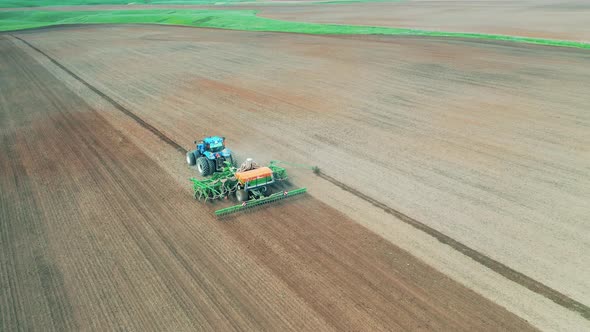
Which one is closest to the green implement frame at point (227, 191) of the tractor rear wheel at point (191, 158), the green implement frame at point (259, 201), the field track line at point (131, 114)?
the green implement frame at point (259, 201)

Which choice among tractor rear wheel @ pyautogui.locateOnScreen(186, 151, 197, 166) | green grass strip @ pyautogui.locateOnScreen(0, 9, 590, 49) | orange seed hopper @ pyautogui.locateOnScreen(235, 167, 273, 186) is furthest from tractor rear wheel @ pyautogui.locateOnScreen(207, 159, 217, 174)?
Result: green grass strip @ pyautogui.locateOnScreen(0, 9, 590, 49)

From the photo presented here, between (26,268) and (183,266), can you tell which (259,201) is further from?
(26,268)

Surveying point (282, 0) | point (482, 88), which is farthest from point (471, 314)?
point (282, 0)

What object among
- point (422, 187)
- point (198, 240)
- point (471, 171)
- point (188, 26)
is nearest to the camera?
point (198, 240)

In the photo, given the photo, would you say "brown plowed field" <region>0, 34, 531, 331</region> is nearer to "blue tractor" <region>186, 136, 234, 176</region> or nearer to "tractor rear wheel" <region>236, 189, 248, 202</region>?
"tractor rear wheel" <region>236, 189, 248, 202</region>

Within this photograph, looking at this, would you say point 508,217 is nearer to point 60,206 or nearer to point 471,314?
point 471,314

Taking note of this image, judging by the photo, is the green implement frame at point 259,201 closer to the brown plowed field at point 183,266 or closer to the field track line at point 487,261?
the brown plowed field at point 183,266
